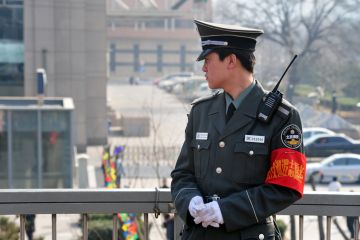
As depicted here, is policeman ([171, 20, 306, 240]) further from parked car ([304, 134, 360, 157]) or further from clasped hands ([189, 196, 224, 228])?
parked car ([304, 134, 360, 157])

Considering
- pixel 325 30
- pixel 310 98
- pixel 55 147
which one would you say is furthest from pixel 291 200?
pixel 325 30

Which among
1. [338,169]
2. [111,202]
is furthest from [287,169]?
[338,169]

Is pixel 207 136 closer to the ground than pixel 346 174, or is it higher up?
higher up

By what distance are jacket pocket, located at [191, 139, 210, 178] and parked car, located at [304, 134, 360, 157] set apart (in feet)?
98.3

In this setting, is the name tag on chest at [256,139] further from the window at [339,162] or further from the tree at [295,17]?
the tree at [295,17]

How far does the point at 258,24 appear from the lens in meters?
57.7

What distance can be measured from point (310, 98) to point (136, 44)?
180ft

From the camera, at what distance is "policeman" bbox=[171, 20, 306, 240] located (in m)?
3.24

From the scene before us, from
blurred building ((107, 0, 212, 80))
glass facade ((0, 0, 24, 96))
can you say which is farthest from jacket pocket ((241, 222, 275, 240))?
blurred building ((107, 0, 212, 80))

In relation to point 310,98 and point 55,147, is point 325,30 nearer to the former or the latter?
point 310,98

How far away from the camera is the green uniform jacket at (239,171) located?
3.24m

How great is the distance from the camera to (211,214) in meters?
3.23

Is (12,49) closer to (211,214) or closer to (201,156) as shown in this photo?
(201,156)

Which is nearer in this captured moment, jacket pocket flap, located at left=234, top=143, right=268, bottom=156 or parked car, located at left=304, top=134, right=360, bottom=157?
jacket pocket flap, located at left=234, top=143, right=268, bottom=156
